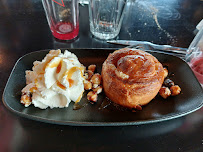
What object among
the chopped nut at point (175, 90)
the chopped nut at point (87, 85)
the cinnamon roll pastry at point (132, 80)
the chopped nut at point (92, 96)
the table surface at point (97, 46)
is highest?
the cinnamon roll pastry at point (132, 80)

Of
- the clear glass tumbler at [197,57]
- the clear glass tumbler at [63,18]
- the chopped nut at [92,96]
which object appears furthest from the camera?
the clear glass tumbler at [63,18]

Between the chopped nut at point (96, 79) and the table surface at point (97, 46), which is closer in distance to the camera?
the table surface at point (97, 46)

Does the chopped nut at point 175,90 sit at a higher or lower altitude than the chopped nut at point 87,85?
higher

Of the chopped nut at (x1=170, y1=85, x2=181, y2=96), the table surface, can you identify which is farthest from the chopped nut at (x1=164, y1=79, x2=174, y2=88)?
the table surface

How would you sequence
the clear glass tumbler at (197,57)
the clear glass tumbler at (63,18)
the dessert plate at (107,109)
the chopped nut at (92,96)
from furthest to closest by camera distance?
1. the clear glass tumbler at (63,18)
2. the clear glass tumbler at (197,57)
3. the chopped nut at (92,96)
4. the dessert plate at (107,109)

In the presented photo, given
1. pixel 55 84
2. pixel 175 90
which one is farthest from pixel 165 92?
pixel 55 84

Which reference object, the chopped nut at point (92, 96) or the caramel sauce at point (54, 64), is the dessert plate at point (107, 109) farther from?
the caramel sauce at point (54, 64)

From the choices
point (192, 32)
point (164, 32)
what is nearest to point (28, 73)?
point (164, 32)

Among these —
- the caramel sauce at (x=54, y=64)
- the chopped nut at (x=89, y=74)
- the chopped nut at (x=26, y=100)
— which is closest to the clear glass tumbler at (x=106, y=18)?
the chopped nut at (x=89, y=74)
